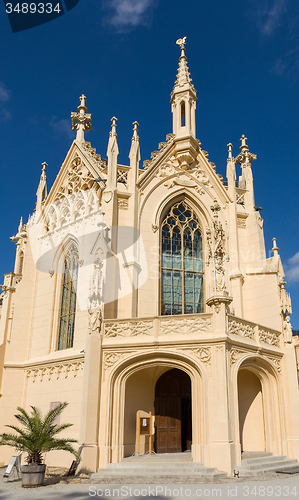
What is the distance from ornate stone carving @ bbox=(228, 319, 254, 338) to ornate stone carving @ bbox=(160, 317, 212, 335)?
3.07 feet

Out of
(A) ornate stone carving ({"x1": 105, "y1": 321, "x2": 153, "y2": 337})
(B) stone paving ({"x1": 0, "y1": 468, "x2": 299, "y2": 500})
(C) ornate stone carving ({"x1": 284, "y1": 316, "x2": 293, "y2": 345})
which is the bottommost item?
(B) stone paving ({"x1": 0, "y1": 468, "x2": 299, "y2": 500})

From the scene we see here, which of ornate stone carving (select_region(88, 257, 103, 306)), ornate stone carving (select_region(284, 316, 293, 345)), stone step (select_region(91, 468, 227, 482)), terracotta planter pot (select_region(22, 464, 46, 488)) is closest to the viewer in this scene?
terracotta planter pot (select_region(22, 464, 46, 488))

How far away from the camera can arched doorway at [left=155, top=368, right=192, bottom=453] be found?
1748 centimetres

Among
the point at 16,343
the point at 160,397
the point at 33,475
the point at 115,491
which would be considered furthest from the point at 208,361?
the point at 16,343

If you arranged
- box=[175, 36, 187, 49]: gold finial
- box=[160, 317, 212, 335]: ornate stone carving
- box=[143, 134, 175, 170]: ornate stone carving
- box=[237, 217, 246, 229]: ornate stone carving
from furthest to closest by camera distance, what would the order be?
box=[175, 36, 187, 49]: gold finial → box=[237, 217, 246, 229]: ornate stone carving → box=[143, 134, 175, 170]: ornate stone carving → box=[160, 317, 212, 335]: ornate stone carving

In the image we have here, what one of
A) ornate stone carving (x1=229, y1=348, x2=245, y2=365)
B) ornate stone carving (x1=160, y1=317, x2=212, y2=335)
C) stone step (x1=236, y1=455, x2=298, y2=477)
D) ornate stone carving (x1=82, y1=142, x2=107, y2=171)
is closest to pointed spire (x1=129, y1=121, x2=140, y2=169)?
ornate stone carving (x1=82, y1=142, x2=107, y2=171)

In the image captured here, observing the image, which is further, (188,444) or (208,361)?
(188,444)

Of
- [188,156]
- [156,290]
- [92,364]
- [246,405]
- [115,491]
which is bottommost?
[115,491]

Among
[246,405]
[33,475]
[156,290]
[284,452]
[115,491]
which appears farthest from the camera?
[156,290]

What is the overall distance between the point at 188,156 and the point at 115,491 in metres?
16.0

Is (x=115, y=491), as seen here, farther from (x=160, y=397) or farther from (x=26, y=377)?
(x=26, y=377)

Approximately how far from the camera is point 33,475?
13.2 metres

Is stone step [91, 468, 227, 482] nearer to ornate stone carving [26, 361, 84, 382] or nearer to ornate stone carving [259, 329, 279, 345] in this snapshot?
ornate stone carving [26, 361, 84, 382]

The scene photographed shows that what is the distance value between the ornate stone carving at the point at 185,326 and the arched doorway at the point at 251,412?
4.29 metres
